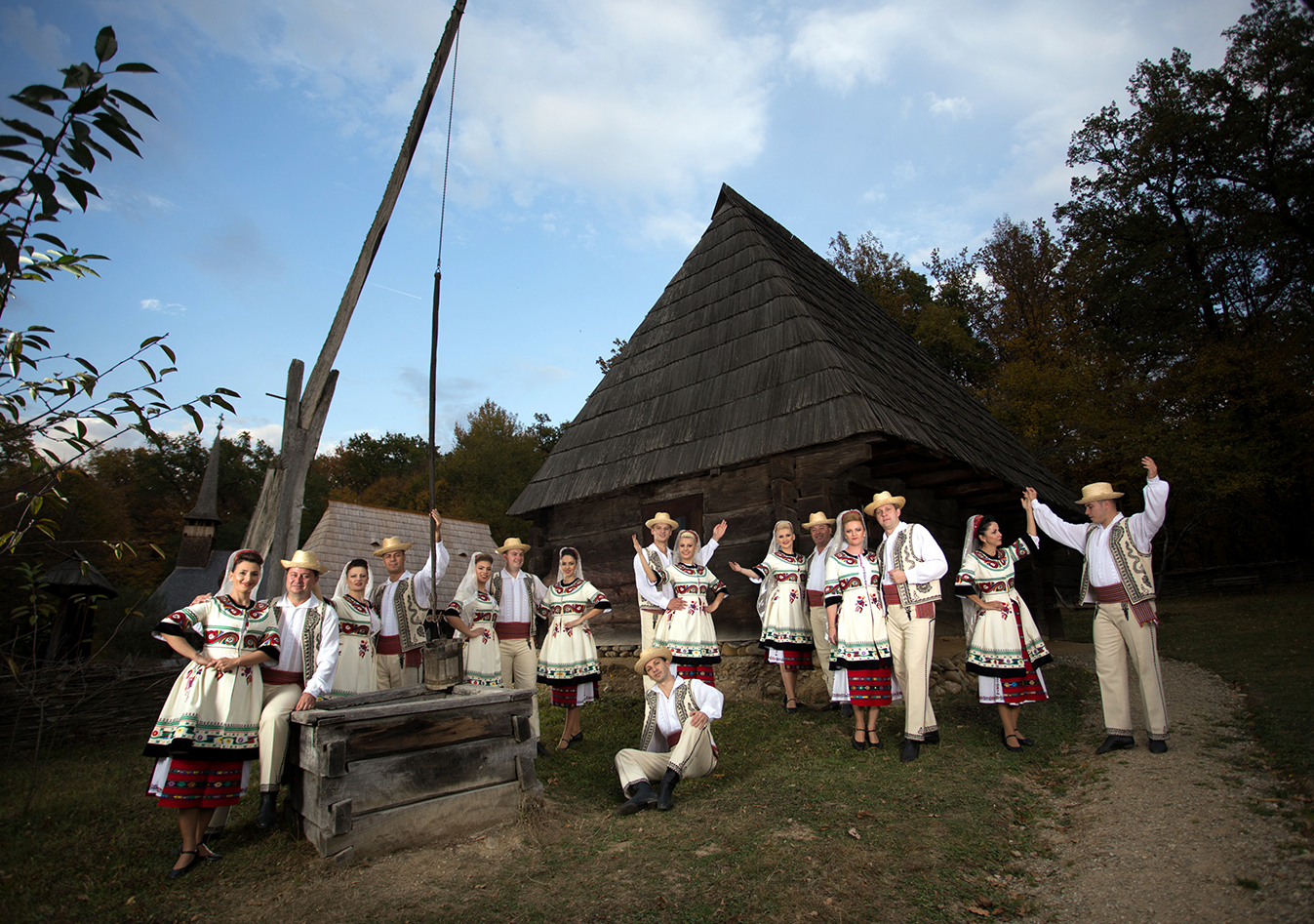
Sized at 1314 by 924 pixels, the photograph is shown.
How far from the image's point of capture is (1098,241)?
863 inches

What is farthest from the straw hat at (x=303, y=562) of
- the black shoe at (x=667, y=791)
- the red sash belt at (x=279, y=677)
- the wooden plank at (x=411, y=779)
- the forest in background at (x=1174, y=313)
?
the forest in background at (x=1174, y=313)

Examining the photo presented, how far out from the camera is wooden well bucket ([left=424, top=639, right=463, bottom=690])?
427cm

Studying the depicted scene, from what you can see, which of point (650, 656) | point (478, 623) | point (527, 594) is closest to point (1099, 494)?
point (650, 656)

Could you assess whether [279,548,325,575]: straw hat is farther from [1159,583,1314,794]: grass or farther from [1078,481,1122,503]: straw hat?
[1159,583,1314,794]: grass

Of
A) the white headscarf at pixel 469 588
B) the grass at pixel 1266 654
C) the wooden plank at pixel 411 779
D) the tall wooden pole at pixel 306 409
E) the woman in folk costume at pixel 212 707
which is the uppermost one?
the tall wooden pole at pixel 306 409

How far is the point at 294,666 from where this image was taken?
4.29m

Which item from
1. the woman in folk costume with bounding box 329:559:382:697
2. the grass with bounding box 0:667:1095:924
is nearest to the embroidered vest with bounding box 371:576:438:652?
the woman in folk costume with bounding box 329:559:382:697

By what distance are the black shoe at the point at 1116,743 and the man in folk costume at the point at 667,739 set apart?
8.84 feet

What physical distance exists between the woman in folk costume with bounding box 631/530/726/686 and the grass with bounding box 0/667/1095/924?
2.82 ft

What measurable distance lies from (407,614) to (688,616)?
2.35m

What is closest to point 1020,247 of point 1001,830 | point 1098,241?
point 1098,241

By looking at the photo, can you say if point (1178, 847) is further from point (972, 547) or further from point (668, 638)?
point (668, 638)

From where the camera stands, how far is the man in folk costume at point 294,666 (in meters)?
3.98

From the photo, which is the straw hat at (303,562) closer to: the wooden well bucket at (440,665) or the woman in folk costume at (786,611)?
the wooden well bucket at (440,665)
